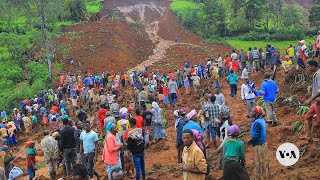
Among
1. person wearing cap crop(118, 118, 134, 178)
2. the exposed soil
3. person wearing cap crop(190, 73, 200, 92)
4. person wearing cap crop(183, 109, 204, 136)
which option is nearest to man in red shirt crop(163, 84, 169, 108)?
the exposed soil

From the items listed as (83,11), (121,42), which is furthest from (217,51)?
(83,11)

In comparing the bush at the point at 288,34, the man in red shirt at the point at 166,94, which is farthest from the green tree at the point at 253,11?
the man in red shirt at the point at 166,94

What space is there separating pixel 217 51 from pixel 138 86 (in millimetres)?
21212

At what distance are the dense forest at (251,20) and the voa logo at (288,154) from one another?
137 ft

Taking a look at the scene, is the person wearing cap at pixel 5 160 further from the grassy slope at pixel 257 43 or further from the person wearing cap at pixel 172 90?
the grassy slope at pixel 257 43

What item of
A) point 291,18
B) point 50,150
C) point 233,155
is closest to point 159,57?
point 291,18

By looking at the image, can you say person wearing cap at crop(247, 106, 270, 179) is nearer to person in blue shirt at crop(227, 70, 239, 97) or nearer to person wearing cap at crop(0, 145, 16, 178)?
person wearing cap at crop(0, 145, 16, 178)

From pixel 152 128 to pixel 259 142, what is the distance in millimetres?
6820

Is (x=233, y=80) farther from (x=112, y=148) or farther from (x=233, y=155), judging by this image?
(x=233, y=155)

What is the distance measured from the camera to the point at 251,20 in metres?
53.6

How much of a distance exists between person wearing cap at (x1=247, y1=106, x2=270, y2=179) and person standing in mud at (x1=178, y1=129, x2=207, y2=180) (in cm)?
173

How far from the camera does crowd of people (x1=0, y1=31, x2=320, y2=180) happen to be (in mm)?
5965

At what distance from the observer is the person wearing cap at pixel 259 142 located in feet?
21.8

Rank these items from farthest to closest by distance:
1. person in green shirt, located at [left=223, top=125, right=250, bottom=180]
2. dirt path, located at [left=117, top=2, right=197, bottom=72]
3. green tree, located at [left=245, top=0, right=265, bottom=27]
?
green tree, located at [left=245, top=0, right=265, bottom=27] < dirt path, located at [left=117, top=2, right=197, bottom=72] < person in green shirt, located at [left=223, top=125, right=250, bottom=180]
